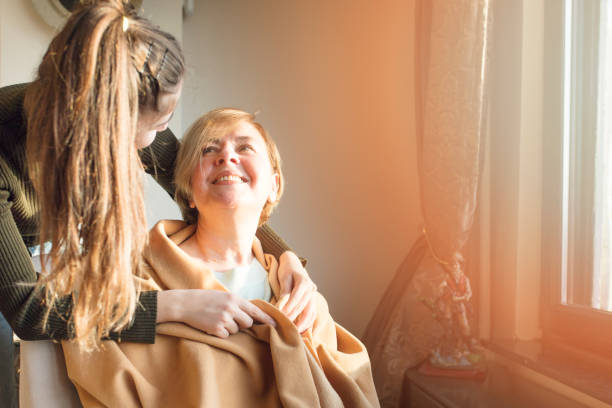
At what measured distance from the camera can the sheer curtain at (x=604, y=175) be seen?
1.42 meters

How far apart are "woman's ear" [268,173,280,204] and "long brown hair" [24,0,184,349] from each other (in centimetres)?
61

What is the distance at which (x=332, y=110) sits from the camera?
8.46ft

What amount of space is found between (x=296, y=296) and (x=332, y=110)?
159 cm

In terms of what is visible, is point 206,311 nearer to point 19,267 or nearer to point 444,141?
point 19,267

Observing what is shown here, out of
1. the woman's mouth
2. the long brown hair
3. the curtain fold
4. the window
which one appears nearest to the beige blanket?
the long brown hair

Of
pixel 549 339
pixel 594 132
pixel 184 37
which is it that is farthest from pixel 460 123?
pixel 184 37

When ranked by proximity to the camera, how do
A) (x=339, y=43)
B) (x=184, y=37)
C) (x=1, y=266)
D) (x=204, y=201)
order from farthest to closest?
(x=184, y=37) → (x=339, y=43) → (x=204, y=201) → (x=1, y=266)

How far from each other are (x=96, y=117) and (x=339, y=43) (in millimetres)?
1980

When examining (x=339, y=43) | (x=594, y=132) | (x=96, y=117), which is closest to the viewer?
(x=96, y=117)

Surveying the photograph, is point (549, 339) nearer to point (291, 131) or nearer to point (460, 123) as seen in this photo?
point (460, 123)

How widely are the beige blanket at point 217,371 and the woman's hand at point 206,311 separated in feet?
0.05

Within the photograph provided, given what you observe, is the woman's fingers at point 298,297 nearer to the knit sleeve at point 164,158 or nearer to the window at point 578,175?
the knit sleeve at point 164,158

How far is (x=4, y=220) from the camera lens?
38.7 inches

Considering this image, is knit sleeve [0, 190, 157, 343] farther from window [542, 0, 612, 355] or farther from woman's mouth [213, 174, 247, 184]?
window [542, 0, 612, 355]
